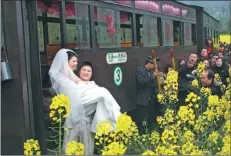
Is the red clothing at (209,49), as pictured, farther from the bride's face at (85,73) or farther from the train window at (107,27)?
the bride's face at (85,73)

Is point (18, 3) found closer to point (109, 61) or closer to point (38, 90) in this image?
point (38, 90)

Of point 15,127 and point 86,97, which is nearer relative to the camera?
point 15,127

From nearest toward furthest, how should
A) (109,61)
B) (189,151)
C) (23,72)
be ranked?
(189,151)
(23,72)
(109,61)

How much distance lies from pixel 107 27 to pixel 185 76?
1.32 meters

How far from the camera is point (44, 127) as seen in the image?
159 inches

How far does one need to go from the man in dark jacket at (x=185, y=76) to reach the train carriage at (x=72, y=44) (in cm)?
46

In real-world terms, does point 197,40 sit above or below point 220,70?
above

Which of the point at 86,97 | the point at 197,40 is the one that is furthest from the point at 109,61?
the point at 197,40

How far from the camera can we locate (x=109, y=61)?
491 cm

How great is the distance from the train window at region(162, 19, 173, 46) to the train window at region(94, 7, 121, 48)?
5.06 ft

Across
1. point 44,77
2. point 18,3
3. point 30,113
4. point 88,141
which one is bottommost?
point 88,141

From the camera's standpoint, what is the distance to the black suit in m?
5.38

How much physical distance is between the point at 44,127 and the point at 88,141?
499mm

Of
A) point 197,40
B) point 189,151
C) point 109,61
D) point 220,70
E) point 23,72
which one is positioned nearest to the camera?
point 189,151
